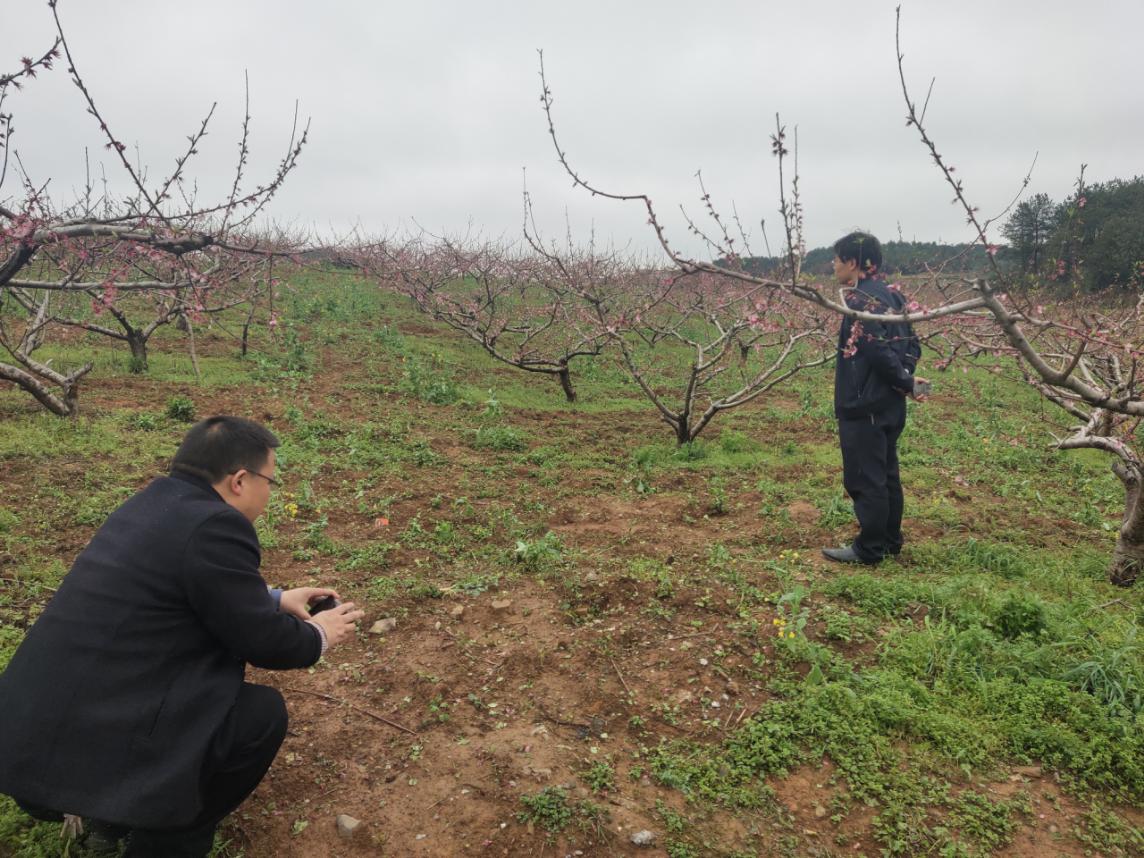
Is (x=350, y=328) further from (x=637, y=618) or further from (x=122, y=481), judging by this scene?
(x=637, y=618)

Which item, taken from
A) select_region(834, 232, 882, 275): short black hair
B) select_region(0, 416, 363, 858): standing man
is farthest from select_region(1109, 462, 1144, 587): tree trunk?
select_region(0, 416, 363, 858): standing man

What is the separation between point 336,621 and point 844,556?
3.58m

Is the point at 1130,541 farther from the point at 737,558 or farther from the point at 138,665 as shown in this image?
the point at 138,665

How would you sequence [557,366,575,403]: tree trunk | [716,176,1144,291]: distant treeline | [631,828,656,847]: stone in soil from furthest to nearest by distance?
[716,176,1144,291]: distant treeline, [557,366,575,403]: tree trunk, [631,828,656,847]: stone in soil

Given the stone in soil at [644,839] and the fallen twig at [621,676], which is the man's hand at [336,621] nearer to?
the stone in soil at [644,839]

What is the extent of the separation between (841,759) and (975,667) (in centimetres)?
102

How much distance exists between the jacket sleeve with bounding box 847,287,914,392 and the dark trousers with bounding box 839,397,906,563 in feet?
0.68

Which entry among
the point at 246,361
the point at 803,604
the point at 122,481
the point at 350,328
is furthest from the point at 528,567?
the point at 350,328

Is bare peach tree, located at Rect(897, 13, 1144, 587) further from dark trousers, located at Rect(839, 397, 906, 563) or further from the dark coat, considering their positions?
the dark coat

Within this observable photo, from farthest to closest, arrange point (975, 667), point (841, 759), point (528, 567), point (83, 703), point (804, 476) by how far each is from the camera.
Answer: point (804, 476) → point (528, 567) → point (975, 667) → point (841, 759) → point (83, 703)

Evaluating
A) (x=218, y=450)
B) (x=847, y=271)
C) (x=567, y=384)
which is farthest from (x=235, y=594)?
(x=567, y=384)

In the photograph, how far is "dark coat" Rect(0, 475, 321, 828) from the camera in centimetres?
173

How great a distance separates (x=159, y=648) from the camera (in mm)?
1818

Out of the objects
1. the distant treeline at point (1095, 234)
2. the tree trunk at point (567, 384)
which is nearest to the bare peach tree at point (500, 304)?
the tree trunk at point (567, 384)
